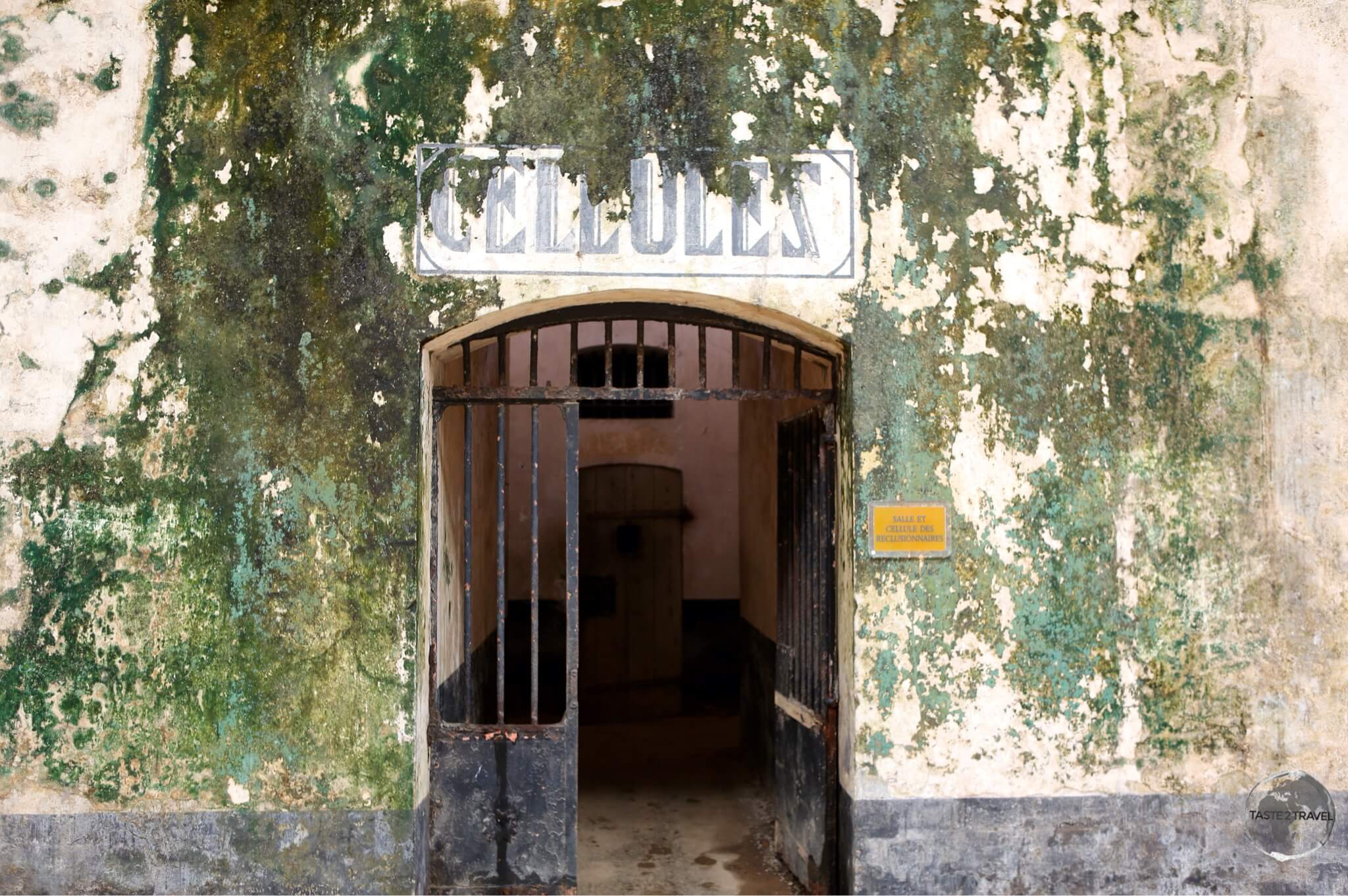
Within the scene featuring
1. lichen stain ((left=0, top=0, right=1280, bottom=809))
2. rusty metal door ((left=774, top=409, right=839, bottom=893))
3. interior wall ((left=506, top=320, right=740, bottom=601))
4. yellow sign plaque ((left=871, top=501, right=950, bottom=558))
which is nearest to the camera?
lichen stain ((left=0, top=0, right=1280, bottom=809))

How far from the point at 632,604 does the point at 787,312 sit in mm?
5988

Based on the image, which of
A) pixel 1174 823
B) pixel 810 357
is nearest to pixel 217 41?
pixel 810 357

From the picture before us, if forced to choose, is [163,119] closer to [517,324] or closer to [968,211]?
[517,324]

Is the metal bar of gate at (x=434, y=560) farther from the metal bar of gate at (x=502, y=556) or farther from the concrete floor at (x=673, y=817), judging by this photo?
the concrete floor at (x=673, y=817)

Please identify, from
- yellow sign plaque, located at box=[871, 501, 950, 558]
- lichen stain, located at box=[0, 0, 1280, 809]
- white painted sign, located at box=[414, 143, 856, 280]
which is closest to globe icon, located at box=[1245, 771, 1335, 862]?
lichen stain, located at box=[0, 0, 1280, 809]

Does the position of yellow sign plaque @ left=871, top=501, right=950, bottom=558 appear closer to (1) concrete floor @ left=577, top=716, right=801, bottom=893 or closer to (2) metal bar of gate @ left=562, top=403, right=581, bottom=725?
(2) metal bar of gate @ left=562, top=403, right=581, bottom=725

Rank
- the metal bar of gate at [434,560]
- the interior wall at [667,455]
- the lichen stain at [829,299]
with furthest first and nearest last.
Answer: the interior wall at [667,455] → the metal bar of gate at [434,560] → the lichen stain at [829,299]

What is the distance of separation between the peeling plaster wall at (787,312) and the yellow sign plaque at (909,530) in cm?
6

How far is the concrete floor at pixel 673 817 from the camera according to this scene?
5509 millimetres

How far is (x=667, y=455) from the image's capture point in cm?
1023

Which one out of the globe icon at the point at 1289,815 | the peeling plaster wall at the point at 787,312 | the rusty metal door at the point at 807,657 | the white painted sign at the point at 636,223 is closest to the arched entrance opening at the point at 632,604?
the rusty metal door at the point at 807,657

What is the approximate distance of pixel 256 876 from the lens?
4.25m

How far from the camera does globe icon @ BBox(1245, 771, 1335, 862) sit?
4.48 metres

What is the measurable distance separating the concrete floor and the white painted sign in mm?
3049
